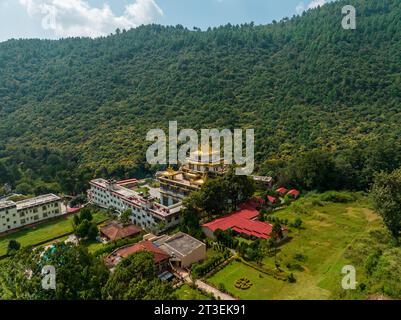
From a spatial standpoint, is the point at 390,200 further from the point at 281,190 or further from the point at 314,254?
the point at 281,190

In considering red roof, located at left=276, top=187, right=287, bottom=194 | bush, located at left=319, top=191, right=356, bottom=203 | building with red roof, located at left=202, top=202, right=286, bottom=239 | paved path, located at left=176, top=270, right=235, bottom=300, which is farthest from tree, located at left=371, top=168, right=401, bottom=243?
red roof, located at left=276, top=187, right=287, bottom=194

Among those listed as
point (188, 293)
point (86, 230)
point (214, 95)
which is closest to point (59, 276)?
point (188, 293)

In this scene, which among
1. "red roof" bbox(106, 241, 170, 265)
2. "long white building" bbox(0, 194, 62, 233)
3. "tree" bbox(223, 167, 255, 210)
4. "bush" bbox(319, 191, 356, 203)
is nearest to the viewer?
"red roof" bbox(106, 241, 170, 265)

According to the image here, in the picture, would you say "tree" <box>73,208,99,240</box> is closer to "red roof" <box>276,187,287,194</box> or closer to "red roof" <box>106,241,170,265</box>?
"red roof" <box>106,241,170,265</box>

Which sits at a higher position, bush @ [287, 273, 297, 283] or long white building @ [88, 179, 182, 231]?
long white building @ [88, 179, 182, 231]
